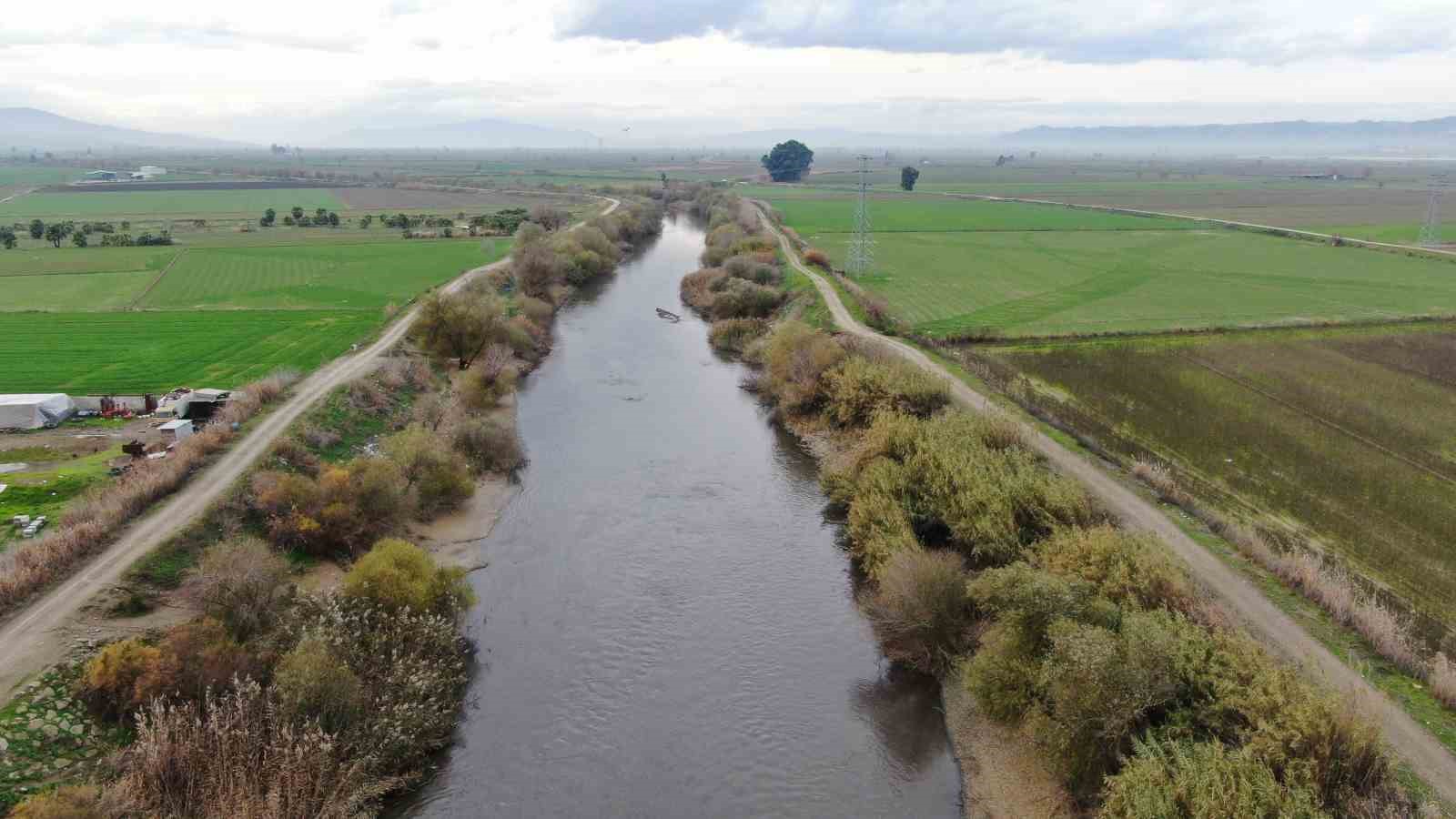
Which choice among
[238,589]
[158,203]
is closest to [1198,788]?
[238,589]

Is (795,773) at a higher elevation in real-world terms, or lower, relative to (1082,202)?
lower

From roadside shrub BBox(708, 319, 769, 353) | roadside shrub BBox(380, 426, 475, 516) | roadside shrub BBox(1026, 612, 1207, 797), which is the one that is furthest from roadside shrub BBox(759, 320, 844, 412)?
roadside shrub BBox(1026, 612, 1207, 797)

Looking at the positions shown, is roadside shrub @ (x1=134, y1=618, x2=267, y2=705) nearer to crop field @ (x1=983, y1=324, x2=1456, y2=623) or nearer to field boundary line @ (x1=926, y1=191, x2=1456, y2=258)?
crop field @ (x1=983, y1=324, x2=1456, y2=623)

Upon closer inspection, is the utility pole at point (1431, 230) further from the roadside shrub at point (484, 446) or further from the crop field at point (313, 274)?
the roadside shrub at point (484, 446)

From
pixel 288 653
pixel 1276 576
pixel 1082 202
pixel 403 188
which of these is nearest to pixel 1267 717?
pixel 1276 576

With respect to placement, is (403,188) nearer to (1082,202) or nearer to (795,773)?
(1082,202)

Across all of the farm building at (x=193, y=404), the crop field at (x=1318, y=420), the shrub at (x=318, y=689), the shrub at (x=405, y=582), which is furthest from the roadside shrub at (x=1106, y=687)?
the farm building at (x=193, y=404)
